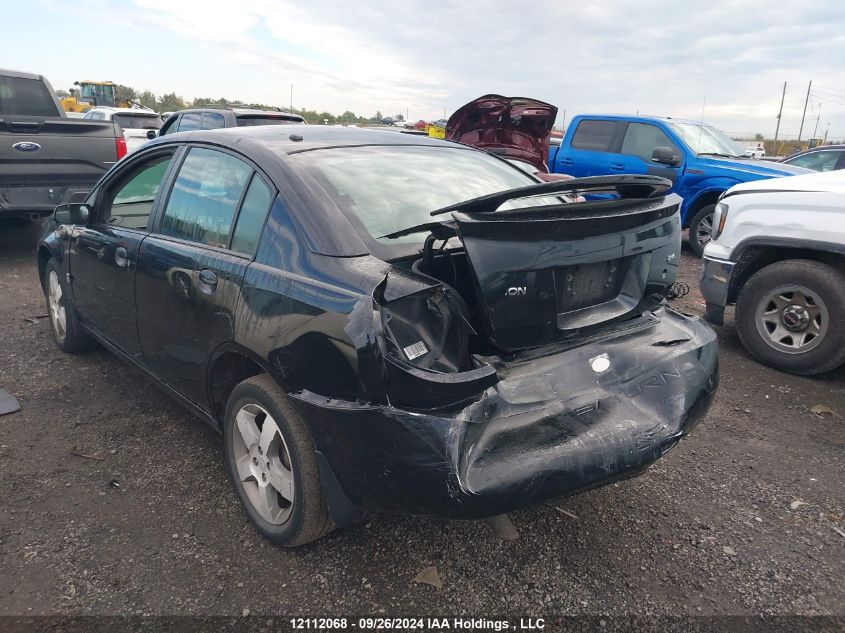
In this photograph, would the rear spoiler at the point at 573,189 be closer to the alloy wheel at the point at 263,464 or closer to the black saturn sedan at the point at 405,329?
the black saturn sedan at the point at 405,329

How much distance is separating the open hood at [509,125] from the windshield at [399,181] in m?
5.79

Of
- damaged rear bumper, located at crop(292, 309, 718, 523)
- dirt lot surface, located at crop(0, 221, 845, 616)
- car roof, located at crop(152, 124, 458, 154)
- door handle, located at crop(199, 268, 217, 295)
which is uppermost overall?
car roof, located at crop(152, 124, 458, 154)

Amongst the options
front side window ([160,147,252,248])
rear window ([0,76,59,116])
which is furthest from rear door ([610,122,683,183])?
rear window ([0,76,59,116])

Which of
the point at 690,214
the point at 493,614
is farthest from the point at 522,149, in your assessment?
the point at 493,614

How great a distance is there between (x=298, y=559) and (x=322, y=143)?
1.86m

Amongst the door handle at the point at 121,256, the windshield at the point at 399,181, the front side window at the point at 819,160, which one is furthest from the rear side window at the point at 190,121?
the front side window at the point at 819,160

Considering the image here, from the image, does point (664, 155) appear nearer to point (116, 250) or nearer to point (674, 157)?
point (674, 157)

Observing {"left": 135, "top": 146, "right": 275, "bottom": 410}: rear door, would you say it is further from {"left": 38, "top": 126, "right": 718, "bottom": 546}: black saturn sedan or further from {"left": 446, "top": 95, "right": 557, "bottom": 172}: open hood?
{"left": 446, "top": 95, "right": 557, "bottom": 172}: open hood

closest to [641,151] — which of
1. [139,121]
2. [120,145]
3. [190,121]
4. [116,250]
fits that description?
[190,121]

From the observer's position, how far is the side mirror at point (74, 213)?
143 inches

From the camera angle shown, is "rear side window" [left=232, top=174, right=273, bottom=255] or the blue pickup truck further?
the blue pickup truck

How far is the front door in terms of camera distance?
323 cm

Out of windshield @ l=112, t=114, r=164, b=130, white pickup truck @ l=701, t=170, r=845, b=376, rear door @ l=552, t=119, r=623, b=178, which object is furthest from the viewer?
windshield @ l=112, t=114, r=164, b=130

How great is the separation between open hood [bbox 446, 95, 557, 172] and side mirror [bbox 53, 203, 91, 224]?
601 centimetres
